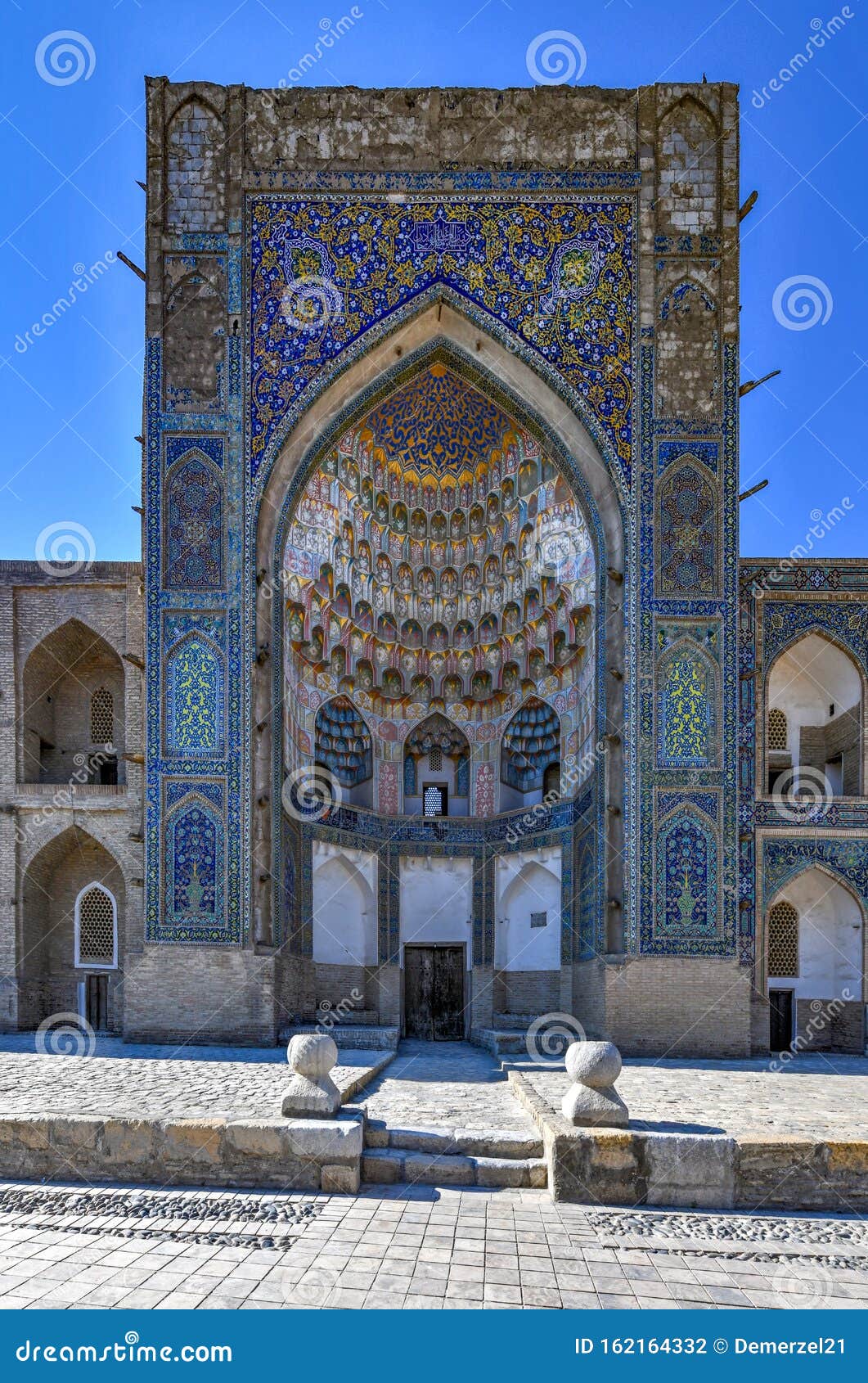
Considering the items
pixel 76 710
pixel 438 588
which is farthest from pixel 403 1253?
pixel 438 588

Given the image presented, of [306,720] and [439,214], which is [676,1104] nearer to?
[306,720]

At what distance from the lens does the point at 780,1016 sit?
15672 millimetres

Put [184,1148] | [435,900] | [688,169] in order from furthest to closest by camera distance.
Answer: [435,900], [688,169], [184,1148]

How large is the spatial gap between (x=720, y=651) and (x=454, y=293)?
6.61 metres

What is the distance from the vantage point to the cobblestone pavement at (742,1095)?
27.0 feet

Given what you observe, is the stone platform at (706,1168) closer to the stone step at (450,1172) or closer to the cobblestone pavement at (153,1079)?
the stone step at (450,1172)

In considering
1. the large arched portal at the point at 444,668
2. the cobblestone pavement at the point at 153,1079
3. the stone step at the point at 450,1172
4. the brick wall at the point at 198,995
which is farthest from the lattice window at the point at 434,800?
the stone step at the point at 450,1172

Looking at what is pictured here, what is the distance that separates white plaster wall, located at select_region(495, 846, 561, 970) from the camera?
670 inches

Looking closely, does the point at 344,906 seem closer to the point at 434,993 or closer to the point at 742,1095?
the point at 434,993

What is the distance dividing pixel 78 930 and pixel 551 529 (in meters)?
10.2

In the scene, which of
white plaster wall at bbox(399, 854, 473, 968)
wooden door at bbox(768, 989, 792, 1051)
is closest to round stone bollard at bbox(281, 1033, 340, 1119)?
wooden door at bbox(768, 989, 792, 1051)

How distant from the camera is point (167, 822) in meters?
14.2

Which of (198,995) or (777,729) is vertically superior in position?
(777,729)

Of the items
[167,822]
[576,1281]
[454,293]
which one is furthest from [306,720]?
[576,1281]
